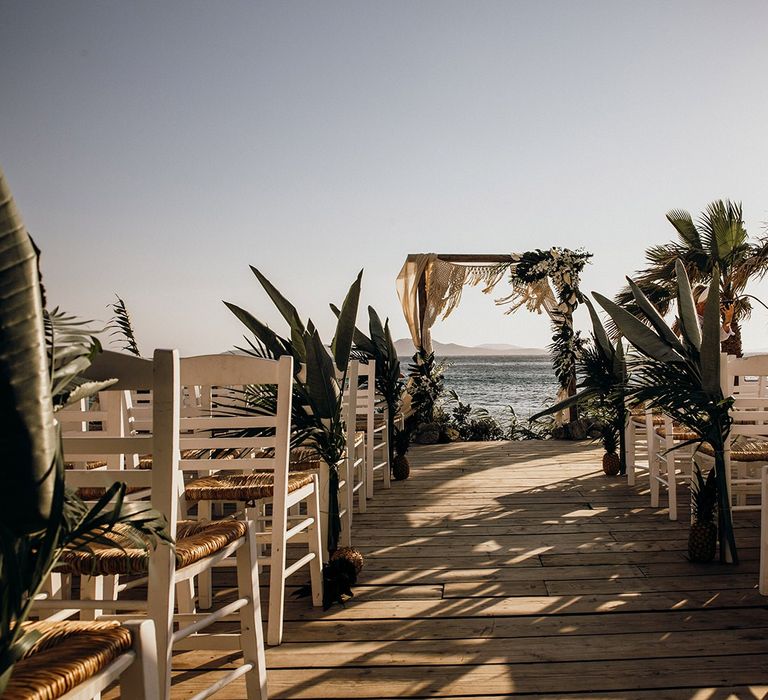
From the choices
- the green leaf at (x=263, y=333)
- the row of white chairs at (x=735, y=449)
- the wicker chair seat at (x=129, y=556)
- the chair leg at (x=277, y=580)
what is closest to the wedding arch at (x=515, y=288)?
the row of white chairs at (x=735, y=449)

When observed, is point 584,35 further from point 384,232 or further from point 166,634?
point 384,232

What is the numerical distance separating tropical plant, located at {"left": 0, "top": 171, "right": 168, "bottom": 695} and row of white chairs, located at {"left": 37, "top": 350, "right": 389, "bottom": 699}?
44 centimetres

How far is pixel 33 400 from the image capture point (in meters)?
0.64

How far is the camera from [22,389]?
630 millimetres

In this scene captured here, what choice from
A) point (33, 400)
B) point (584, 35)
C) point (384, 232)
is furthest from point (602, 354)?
point (384, 232)

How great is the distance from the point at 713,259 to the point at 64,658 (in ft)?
27.0

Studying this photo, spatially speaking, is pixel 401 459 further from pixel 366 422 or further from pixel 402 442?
pixel 366 422

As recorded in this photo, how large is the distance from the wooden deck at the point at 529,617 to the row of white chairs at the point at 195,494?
0.84 feet

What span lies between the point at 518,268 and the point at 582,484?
12.6 ft

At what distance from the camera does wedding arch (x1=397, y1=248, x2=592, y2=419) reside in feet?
26.3

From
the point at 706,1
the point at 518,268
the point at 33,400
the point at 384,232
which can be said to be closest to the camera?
the point at 33,400

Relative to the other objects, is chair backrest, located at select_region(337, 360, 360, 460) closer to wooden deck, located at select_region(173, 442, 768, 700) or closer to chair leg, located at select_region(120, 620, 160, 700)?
wooden deck, located at select_region(173, 442, 768, 700)

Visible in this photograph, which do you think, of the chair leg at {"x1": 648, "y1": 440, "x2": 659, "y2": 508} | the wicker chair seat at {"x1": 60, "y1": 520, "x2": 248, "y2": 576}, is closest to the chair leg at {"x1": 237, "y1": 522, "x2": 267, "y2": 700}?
the wicker chair seat at {"x1": 60, "y1": 520, "x2": 248, "y2": 576}

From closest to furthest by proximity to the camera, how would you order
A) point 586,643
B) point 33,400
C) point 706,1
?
point 33,400, point 586,643, point 706,1
